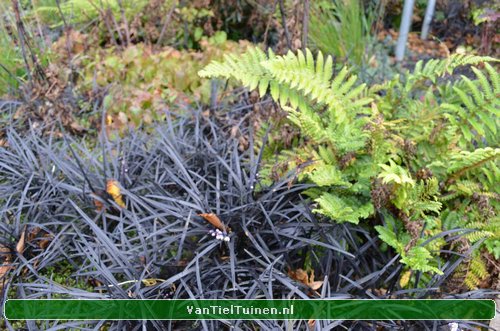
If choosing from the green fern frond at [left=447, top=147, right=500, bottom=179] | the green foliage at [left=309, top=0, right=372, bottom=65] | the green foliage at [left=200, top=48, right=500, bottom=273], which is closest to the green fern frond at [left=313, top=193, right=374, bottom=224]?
the green foliage at [left=200, top=48, right=500, bottom=273]

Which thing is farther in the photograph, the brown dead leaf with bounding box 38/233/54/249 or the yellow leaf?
the brown dead leaf with bounding box 38/233/54/249


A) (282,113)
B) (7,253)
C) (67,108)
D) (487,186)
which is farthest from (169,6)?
(487,186)

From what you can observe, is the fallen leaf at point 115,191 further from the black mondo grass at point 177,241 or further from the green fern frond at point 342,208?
the green fern frond at point 342,208

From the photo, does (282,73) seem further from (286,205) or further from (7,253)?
(7,253)

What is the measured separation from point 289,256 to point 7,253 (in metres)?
1.32

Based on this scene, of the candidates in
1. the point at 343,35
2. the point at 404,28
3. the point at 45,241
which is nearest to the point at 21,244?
the point at 45,241

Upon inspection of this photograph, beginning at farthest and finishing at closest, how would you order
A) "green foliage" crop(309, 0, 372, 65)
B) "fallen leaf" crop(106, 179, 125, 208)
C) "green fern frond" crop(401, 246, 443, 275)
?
"green foliage" crop(309, 0, 372, 65) → "fallen leaf" crop(106, 179, 125, 208) → "green fern frond" crop(401, 246, 443, 275)

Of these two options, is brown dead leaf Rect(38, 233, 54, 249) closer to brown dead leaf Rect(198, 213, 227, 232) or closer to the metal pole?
brown dead leaf Rect(198, 213, 227, 232)

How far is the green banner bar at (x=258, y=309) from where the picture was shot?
196 centimetres

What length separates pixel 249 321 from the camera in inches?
78.1

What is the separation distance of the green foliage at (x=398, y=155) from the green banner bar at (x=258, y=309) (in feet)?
0.73

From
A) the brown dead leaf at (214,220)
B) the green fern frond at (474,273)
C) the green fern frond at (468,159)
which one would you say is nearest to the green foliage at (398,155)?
the green fern frond at (468,159)

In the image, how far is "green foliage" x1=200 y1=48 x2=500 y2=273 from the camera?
7.16 feet

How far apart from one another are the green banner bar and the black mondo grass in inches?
1.4
